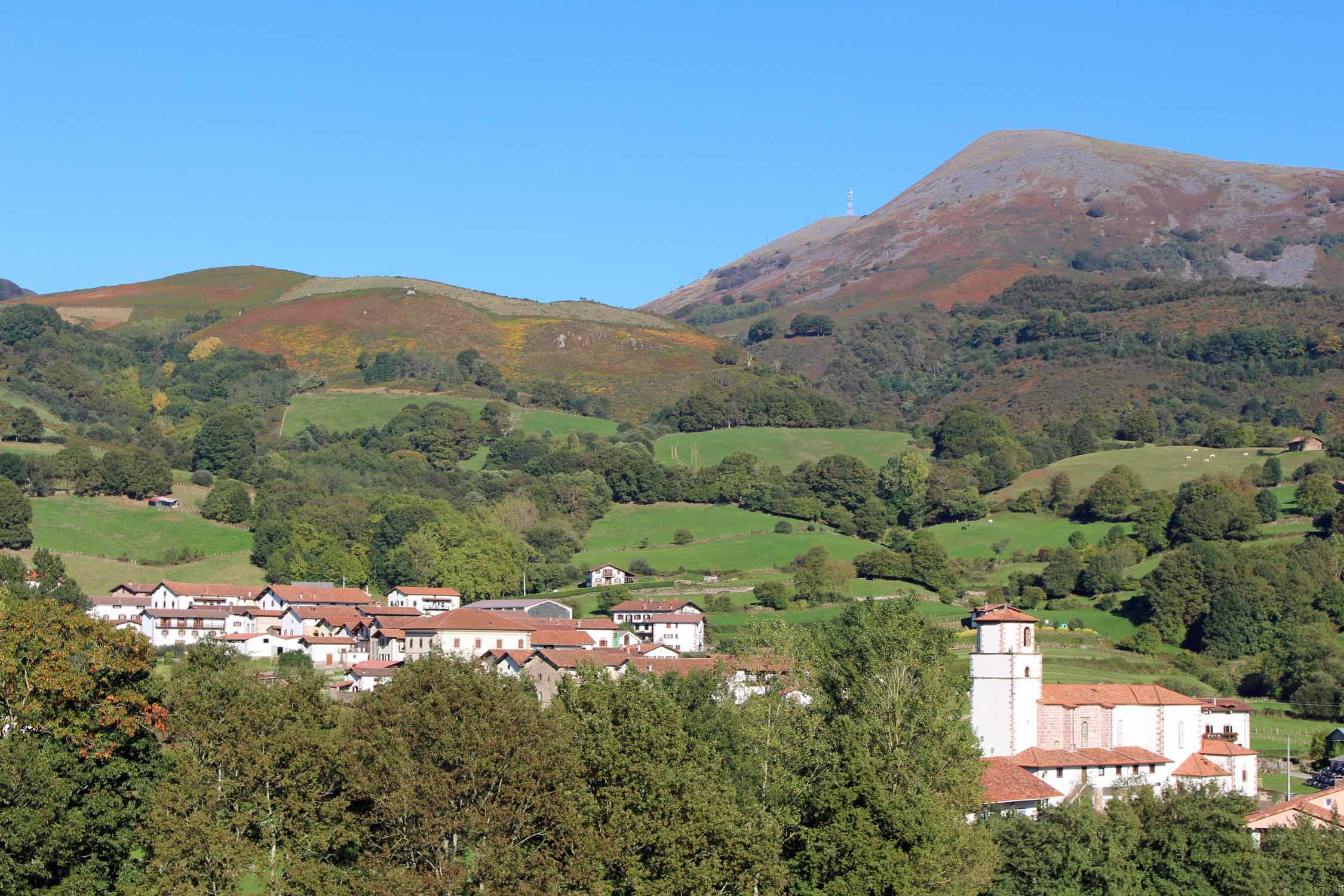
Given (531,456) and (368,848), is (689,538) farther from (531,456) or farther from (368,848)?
(368,848)

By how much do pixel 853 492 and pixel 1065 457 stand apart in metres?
29.9

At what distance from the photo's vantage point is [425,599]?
319 feet

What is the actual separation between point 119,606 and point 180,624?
15.7ft

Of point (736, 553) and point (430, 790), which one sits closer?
point (430, 790)

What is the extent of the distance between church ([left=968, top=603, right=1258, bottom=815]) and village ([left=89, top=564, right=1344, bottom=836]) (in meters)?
0.06

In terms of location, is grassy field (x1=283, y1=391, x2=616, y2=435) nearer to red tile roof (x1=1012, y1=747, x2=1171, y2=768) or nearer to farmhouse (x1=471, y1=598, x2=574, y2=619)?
farmhouse (x1=471, y1=598, x2=574, y2=619)

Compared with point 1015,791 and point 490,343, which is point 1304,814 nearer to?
point 1015,791

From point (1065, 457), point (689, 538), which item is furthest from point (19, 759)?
point (1065, 457)

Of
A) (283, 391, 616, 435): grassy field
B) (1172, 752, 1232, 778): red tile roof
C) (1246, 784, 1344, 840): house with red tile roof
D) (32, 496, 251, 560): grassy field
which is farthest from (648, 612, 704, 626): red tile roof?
(283, 391, 616, 435): grassy field

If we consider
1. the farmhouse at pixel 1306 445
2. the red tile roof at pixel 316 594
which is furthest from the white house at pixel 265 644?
the farmhouse at pixel 1306 445

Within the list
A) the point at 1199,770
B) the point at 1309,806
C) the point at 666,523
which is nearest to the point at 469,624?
the point at 1199,770

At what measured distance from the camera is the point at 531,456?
461ft

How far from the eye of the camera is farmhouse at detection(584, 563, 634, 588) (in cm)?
10319

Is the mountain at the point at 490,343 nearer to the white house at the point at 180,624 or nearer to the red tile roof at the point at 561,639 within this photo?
the white house at the point at 180,624
